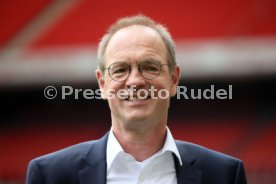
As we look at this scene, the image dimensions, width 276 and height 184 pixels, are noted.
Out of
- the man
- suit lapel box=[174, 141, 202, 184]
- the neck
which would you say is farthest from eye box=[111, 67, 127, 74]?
suit lapel box=[174, 141, 202, 184]

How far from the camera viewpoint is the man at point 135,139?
5.25ft

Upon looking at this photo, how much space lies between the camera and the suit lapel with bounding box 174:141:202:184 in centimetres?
163

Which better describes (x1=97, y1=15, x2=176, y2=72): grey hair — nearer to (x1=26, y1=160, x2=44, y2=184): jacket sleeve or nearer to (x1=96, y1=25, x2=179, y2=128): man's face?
(x1=96, y1=25, x2=179, y2=128): man's face

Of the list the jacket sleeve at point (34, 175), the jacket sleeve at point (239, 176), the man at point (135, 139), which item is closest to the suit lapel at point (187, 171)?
the man at point (135, 139)

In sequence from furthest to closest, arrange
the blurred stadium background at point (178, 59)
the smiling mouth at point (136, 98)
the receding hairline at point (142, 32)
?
the blurred stadium background at point (178, 59)
the receding hairline at point (142, 32)
the smiling mouth at point (136, 98)

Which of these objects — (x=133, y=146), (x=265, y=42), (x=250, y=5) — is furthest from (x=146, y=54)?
(x=250, y=5)

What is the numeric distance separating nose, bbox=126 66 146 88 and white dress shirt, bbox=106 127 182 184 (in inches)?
7.2

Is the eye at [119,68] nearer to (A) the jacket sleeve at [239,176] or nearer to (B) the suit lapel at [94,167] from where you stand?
(B) the suit lapel at [94,167]

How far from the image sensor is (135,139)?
5.40ft

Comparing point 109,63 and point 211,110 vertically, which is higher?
point 109,63

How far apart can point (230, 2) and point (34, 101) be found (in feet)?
7.69

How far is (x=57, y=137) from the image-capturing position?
253 inches

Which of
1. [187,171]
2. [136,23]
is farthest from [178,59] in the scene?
[187,171]

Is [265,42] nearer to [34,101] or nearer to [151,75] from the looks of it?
[34,101]
